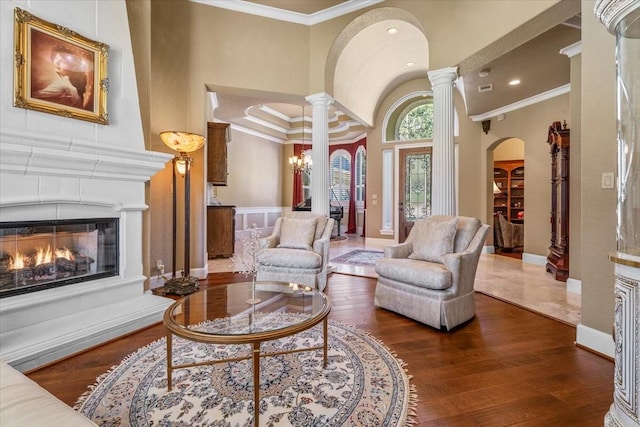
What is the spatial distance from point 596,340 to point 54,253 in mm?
4182

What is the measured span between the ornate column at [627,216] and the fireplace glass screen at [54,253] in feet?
11.6

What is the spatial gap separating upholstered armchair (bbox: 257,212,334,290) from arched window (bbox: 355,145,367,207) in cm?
619

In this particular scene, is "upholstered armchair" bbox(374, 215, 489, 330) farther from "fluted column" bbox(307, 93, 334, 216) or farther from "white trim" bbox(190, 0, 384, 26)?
"white trim" bbox(190, 0, 384, 26)

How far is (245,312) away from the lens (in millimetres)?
2020

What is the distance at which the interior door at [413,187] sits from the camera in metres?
7.29

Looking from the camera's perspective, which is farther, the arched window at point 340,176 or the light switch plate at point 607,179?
the arched window at point 340,176

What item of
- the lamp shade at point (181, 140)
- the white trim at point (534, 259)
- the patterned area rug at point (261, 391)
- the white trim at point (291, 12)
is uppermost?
the white trim at point (291, 12)

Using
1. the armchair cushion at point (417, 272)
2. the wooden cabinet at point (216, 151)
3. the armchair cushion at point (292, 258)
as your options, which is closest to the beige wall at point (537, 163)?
the armchair cushion at point (417, 272)

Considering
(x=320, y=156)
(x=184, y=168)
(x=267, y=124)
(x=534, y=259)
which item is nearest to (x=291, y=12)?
(x=320, y=156)

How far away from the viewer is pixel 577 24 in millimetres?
3414

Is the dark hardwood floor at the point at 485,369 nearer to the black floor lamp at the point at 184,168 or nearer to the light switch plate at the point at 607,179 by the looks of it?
the black floor lamp at the point at 184,168

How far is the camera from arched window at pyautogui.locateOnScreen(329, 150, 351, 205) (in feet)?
34.7

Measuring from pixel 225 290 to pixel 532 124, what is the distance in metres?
6.17

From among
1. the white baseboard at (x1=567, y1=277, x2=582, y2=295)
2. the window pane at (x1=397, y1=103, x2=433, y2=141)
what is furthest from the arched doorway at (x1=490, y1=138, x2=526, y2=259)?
the white baseboard at (x1=567, y1=277, x2=582, y2=295)
